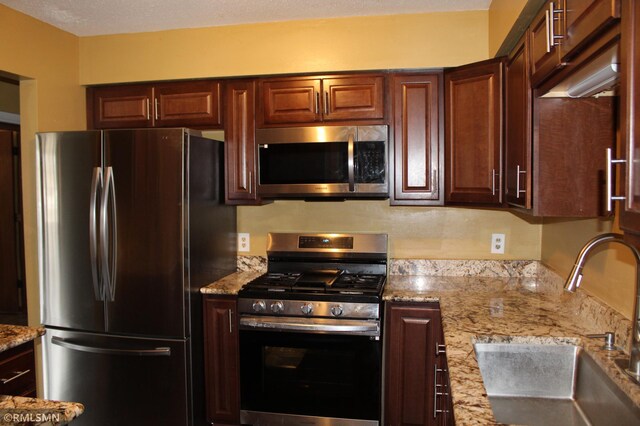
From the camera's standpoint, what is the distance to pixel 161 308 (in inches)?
94.3

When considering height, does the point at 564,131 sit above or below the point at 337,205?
above

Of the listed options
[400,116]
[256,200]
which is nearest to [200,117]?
[256,200]

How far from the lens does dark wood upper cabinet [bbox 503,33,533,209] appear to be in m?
1.78

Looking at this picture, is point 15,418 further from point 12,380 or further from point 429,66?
point 429,66

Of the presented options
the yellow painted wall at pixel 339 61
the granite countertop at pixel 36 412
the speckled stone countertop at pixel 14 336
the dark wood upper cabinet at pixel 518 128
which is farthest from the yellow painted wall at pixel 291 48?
the granite countertop at pixel 36 412

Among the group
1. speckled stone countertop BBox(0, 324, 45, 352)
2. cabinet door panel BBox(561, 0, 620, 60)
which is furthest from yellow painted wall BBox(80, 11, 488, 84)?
speckled stone countertop BBox(0, 324, 45, 352)

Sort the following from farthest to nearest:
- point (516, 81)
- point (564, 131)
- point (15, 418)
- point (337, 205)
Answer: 1. point (337, 205)
2. point (516, 81)
3. point (564, 131)
4. point (15, 418)

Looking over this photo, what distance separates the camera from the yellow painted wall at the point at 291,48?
99.5 inches

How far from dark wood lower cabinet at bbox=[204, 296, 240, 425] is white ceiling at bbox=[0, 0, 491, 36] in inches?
62.5

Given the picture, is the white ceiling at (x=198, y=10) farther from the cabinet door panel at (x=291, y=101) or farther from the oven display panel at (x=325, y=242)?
the oven display panel at (x=325, y=242)

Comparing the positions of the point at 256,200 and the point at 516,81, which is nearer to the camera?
the point at 516,81

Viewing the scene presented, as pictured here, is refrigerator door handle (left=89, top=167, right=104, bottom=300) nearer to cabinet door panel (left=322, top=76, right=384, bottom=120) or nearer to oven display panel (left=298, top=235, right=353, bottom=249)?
oven display panel (left=298, top=235, right=353, bottom=249)

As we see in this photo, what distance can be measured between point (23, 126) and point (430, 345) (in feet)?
8.50

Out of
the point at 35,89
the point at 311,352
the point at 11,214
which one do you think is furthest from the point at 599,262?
the point at 11,214
